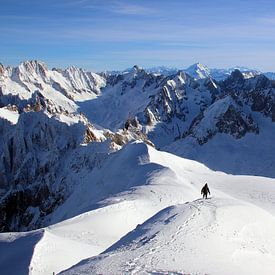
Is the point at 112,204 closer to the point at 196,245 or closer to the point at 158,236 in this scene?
the point at 158,236

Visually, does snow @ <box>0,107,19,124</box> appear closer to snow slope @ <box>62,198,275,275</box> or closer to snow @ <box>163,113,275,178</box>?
snow @ <box>163,113,275,178</box>

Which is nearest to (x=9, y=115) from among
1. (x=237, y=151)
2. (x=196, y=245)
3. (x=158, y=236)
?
(x=158, y=236)

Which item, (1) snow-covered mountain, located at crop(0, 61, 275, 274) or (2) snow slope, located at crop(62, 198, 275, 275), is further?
(1) snow-covered mountain, located at crop(0, 61, 275, 274)

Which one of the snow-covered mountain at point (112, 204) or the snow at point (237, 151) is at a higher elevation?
the snow-covered mountain at point (112, 204)

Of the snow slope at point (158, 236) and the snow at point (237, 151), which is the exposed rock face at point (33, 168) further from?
the snow at point (237, 151)

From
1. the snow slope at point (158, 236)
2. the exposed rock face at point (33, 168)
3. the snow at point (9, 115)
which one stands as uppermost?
the snow slope at point (158, 236)

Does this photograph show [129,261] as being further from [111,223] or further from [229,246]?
[111,223]

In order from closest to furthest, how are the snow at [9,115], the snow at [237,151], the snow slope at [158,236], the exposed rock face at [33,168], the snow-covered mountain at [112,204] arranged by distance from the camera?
1. the snow slope at [158,236]
2. the snow-covered mountain at [112,204]
3. the exposed rock face at [33,168]
4. the snow at [9,115]
5. the snow at [237,151]

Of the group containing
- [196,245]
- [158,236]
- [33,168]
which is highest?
[196,245]

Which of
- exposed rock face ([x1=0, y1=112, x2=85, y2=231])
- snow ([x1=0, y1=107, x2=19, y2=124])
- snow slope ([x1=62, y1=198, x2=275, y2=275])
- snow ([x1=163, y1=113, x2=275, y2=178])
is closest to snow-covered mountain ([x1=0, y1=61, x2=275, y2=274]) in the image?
snow slope ([x1=62, y1=198, x2=275, y2=275])

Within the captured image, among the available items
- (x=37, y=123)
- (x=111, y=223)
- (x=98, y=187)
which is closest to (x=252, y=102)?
(x=37, y=123)

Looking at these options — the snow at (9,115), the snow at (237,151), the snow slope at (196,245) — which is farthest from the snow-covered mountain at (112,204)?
the snow at (237,151)

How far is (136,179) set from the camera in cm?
5078

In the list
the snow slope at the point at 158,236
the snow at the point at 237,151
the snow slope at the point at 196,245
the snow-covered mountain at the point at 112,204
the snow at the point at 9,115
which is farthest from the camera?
the snow at the point at 237,151
